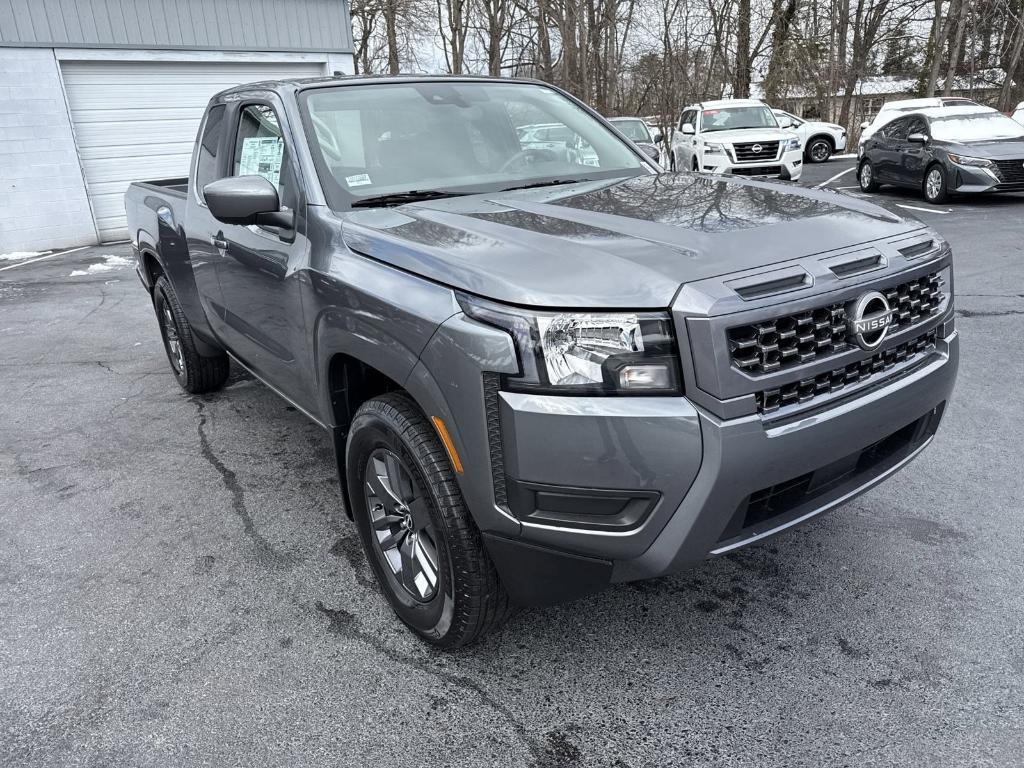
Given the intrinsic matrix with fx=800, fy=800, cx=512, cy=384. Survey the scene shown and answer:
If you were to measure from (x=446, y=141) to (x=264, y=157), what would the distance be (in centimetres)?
83

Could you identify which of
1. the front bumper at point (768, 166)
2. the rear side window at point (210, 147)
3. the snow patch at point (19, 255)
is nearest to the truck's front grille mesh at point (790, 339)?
the rear side window at point (210, 147)

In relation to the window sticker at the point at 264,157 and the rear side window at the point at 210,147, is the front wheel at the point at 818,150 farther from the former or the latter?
the window sticker at the point at 264,157

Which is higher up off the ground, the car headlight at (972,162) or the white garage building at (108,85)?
the white garage building at (108,85)

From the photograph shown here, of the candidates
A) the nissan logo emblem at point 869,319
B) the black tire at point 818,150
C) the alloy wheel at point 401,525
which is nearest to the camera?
the nissan logo emblem at point 869,319

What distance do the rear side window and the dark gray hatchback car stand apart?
1130 cm

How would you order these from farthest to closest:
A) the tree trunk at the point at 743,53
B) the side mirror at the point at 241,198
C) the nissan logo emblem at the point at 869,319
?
the tree trunk at the point at 743,53, the side mirror at the point at 241,198, the nissan logo emblem at the point at 869,319

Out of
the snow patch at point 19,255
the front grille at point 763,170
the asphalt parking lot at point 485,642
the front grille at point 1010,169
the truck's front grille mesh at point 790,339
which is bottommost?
the snow patch at point 19,255

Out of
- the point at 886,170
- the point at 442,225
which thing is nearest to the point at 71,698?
the point at 442,225

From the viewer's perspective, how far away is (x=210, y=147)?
424cm

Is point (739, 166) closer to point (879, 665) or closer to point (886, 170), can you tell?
point (886, 170)

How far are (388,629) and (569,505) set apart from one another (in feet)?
3.58

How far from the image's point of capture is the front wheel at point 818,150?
2141 centimetres

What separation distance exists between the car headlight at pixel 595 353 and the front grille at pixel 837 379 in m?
0.27

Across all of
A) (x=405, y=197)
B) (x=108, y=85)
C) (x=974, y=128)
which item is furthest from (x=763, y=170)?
(x=405, y=197)
